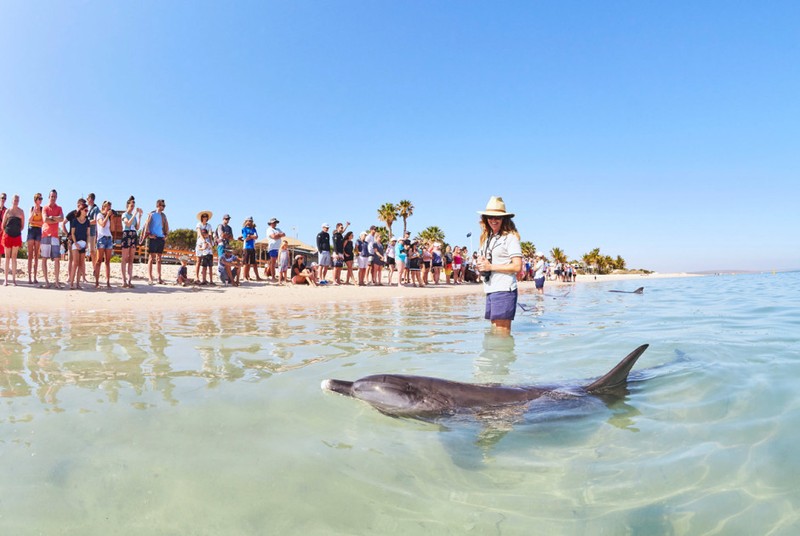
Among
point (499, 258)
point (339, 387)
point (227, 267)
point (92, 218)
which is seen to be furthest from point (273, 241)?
point (339, 387)

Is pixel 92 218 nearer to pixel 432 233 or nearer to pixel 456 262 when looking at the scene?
pixel 456 262

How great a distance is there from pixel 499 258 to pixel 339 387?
9.54 ft

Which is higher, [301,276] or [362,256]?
[362,256]

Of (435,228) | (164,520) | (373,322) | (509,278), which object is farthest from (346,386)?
(435,228)

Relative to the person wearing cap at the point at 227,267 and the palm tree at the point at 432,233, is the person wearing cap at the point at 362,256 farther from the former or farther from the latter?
the palm tree at the point at 432,233

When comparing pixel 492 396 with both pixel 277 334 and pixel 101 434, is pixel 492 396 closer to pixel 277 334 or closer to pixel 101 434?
pixel 101 434

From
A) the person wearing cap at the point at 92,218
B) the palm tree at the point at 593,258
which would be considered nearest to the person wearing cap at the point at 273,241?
the person wearing cap at the point at 92,218

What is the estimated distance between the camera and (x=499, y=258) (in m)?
5.70

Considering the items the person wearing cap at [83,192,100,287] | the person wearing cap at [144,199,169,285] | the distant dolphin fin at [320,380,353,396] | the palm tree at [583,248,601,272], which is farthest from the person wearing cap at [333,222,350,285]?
the palm tree at [583,248,601,272]

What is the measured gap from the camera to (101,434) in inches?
102

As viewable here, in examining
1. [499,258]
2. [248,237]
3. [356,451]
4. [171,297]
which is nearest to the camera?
[356,451]

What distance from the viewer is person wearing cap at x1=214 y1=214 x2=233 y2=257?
14109mm

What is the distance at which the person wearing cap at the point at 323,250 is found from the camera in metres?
15.0

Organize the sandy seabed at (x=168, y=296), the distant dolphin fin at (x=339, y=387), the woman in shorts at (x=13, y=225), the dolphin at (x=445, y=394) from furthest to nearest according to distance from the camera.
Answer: the woman in shorts at (x=13, y=225)
the sandy seabed at (x=168, y=296)
the distant dolphin fin at (x=339, y=387)
the dolphin at (x=445, y=394)
